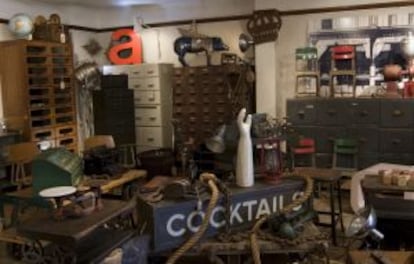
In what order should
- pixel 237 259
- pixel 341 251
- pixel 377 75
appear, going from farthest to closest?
pixel 377 75, pixel 341 251, pixel 237 259

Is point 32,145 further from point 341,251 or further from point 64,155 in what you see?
point 341,251

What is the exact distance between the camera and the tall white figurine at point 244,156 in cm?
264

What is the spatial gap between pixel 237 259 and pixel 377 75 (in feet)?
12.8

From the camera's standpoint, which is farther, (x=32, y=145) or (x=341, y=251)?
(x=32, y=145)

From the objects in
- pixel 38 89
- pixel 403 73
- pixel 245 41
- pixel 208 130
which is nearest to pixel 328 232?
pixel 403 73

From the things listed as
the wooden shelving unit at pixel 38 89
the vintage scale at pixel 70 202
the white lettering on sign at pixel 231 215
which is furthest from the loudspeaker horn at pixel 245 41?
the vintage scale at pixel 70 202

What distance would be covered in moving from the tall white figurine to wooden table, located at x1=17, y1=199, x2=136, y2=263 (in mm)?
688

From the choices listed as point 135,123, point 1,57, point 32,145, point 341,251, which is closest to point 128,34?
point 135,123

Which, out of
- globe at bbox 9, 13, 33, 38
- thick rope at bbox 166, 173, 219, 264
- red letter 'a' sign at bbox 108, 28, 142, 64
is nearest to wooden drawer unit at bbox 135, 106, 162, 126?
red letter 'a' sign at bbox 108, 28, 142, 64

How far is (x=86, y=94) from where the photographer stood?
697 centimetres

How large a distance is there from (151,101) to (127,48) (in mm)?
980

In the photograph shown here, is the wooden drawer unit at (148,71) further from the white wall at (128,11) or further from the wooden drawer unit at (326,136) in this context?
the wooden drawer unit at (326,136)

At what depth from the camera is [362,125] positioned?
17.0 feet

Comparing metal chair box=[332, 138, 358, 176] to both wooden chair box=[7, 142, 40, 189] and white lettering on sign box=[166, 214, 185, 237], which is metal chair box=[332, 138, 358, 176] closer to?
white lettering on sign box=[166, 214, 185, 237]
